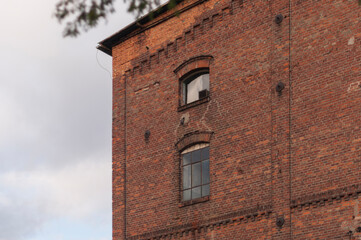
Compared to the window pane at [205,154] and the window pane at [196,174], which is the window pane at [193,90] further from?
the window pane at [196,174]

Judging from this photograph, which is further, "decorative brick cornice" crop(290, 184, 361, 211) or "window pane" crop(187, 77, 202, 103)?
"window pane" crop(187, 77, 202, 103)

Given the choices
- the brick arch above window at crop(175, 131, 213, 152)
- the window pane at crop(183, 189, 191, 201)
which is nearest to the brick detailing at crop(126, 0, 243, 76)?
the brick arch above window at crop(175, 131, 213, 152)

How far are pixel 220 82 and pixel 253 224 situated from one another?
3.71 meters

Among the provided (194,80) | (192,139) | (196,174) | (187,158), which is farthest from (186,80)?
(196,174)

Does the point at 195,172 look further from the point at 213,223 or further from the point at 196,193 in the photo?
the point at 213,223

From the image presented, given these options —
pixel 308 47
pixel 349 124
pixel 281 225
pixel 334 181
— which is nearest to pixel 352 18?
pixel 308 47

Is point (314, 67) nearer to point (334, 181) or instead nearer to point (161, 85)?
point (334, 181)

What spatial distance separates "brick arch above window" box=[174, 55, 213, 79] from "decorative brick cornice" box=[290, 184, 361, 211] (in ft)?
15.1

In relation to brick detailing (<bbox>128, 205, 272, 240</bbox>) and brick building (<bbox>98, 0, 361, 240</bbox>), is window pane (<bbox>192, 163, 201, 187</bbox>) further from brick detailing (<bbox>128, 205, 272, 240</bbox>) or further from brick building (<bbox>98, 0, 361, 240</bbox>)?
brick detailing (<bbox>128, 205, 272, 240</bbox>)

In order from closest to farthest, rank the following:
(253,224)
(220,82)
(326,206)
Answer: (326,206) → (253,224) → (220,82)

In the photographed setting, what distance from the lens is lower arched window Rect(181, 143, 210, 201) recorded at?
1988cm

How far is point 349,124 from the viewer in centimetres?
Answer: 1727

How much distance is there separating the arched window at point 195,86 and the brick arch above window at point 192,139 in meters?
0.99

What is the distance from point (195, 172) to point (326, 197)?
4.04 metres
